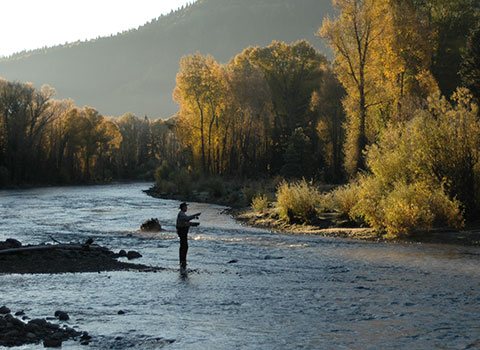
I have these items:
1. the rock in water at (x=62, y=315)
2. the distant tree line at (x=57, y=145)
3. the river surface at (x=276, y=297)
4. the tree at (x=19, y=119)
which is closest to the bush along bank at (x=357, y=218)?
the river surface at (x=276, y=297)

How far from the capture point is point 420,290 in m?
16.3

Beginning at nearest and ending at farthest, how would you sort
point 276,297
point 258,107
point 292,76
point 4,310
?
point 4,310 < point 276,297 < point 292,76 < point 258,107

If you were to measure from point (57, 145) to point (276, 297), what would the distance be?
307 feet

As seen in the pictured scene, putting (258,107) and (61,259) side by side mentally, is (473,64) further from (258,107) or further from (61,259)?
(61,259)

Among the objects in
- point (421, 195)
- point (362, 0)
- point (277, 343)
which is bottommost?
point (277, 343)

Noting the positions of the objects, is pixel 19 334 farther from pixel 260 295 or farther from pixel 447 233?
pixel 447 233

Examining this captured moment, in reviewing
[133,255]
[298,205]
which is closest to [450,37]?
[298,205]

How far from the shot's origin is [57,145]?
4063 inches

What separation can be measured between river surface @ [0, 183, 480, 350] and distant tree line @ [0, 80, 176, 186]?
62.5 meters

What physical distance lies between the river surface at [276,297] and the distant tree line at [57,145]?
6251 centimetres

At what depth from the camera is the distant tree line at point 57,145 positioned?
9106 cm

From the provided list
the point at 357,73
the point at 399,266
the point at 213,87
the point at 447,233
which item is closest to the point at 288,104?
the point at 213,87

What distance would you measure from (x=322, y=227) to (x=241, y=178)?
3863cm

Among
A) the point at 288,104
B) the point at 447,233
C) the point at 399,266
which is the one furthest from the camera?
the point at 288,104
